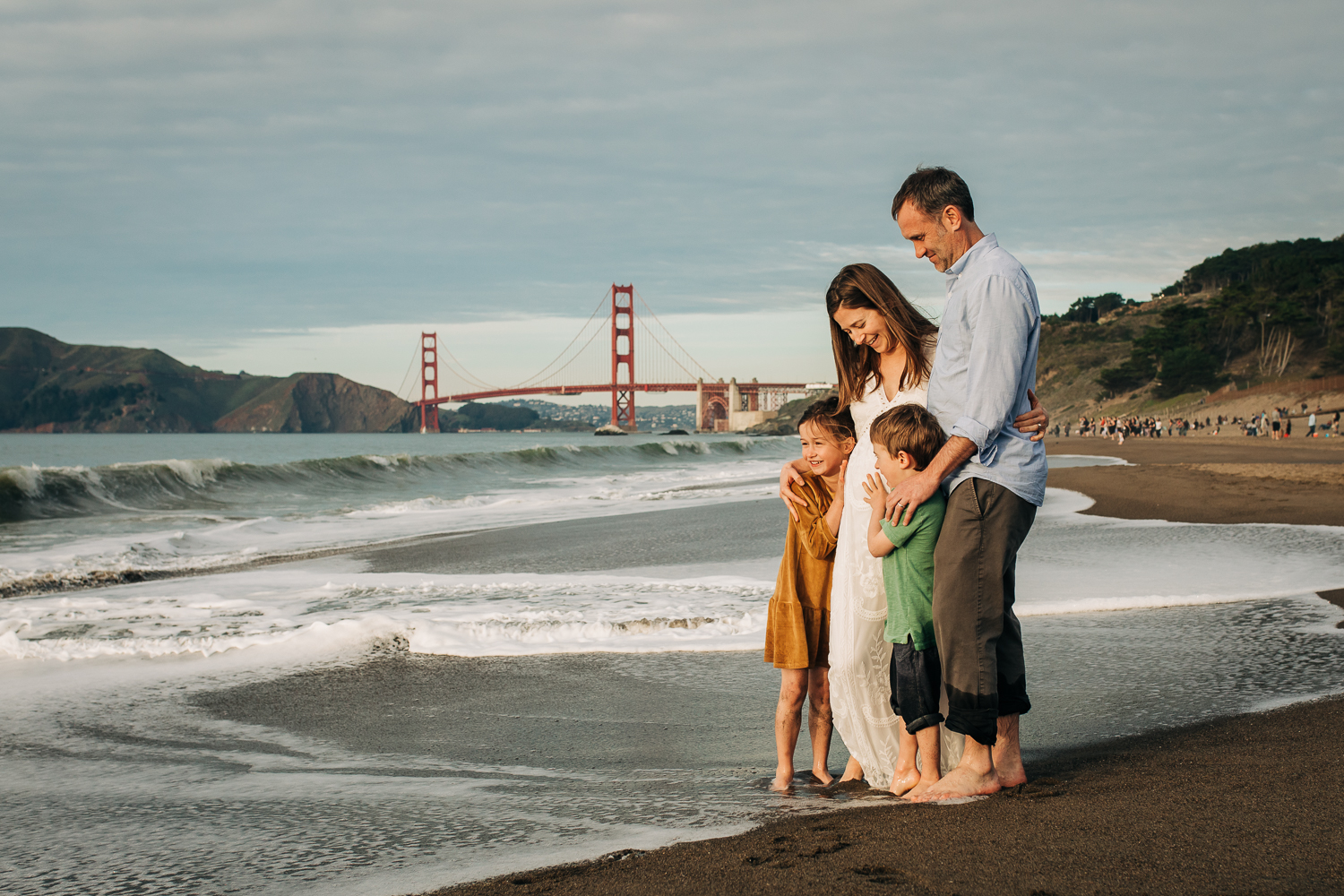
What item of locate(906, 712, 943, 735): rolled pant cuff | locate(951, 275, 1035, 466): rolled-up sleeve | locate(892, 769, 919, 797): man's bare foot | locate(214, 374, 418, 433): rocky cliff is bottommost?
locate(892, 769, 919, 797): man's bare foot

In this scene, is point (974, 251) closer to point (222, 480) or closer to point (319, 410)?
point (222, 480)

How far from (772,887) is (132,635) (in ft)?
11.0

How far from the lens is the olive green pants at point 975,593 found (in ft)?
5.53

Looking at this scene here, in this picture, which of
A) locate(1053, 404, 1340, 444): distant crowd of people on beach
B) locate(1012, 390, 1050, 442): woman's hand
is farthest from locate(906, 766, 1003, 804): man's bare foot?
locate(1053, 404, 1340, 444): distant crowd of people on beach

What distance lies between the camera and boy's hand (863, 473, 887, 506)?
175 cm

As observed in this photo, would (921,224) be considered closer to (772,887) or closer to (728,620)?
(772,887)

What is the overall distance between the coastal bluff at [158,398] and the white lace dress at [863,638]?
76.7 meters

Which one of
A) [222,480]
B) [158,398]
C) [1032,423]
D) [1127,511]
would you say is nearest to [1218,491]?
[1127,511]

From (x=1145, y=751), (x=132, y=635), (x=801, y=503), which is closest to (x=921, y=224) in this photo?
(x=801, y=503)

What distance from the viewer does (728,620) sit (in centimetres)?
→ 361

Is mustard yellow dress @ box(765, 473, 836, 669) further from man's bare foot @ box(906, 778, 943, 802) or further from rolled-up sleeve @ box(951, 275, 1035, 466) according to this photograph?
rolled-up sleeve @ box(951, 275, 1035, 466)

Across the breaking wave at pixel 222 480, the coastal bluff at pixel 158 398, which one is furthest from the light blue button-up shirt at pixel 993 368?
the coastal bluff at pixel 158 398

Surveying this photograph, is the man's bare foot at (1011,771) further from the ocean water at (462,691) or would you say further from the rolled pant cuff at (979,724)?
the ocean water at (462,691)

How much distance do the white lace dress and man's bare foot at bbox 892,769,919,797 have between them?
0.13ft
